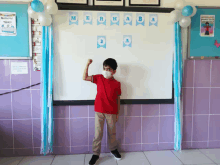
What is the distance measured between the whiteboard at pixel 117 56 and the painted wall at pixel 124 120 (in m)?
0.22

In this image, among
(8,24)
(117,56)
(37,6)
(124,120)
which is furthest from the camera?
(124,120)

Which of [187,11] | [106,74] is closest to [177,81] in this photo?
[187,11]

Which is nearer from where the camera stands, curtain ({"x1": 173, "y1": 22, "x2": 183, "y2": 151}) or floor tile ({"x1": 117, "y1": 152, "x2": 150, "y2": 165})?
floor tile ({"x1": 117, "y1": 152, "x2": 150, "y2": 165})

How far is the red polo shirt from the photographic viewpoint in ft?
6.31

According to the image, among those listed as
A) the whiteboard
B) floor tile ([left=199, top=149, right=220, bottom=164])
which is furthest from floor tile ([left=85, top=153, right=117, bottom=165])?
floor tile ([left=199, top=149, right=220, bottom=164])

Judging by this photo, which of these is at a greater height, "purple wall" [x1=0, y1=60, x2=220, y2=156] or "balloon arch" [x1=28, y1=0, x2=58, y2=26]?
"balloon arch" [x1=28, y1=0, x2=58, y2=26]

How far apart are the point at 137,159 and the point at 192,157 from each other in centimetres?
70

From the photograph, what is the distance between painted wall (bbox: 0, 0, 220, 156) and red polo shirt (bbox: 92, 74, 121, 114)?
266 millimetres

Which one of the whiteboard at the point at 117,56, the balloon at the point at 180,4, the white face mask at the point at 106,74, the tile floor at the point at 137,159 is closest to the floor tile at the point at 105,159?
the tile floor at the point at 137,159

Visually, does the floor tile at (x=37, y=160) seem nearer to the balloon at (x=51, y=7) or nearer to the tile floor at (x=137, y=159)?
the tile floor at (x=137, y=159)

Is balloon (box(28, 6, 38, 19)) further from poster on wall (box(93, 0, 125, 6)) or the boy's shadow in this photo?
the boy's shadow

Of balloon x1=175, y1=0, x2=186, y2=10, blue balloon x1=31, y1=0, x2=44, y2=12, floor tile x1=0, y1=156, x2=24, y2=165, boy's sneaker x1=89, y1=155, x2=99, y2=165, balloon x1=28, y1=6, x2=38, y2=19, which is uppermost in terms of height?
balloon x1=175, y1=0, x2=186, y2=10

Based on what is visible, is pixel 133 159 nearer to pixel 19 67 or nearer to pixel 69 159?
pixel 69 159

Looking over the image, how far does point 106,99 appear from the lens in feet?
6.30
